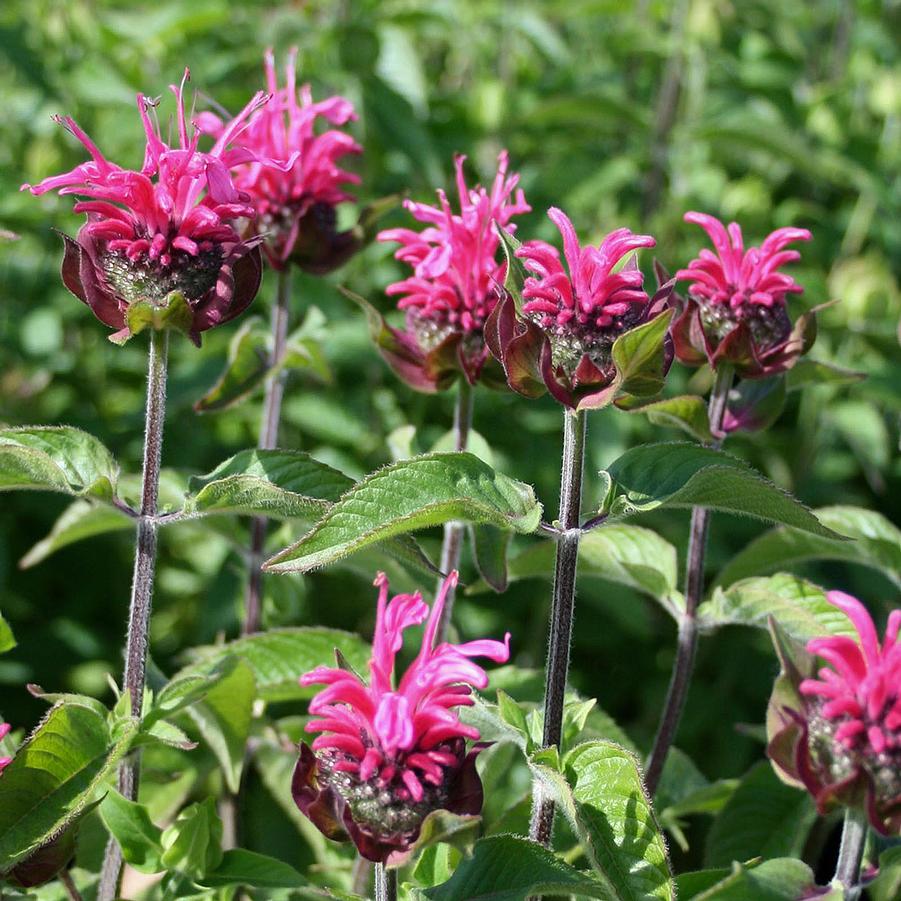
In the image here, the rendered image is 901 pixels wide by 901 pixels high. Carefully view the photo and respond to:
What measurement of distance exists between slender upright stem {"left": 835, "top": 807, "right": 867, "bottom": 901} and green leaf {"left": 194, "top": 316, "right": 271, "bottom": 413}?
37.2 inches

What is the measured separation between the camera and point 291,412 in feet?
8.57

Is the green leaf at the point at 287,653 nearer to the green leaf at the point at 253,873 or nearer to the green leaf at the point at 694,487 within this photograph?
the green leaf at the point at 253,873

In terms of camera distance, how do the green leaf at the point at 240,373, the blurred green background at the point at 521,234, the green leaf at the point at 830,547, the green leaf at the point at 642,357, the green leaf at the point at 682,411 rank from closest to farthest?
the green leaf at the point at 642,357, the green leaf at the point at 682,411, the green leaf at the point at 830,547, the green leaf at the point at 240,373, the blurred green background at the point at 521,234

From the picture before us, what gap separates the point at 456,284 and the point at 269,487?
1.46 feet

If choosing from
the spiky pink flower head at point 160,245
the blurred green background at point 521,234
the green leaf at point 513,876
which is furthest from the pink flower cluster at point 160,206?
the blurred green background at point 521,234

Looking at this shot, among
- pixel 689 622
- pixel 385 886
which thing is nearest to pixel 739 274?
pixel 689 622

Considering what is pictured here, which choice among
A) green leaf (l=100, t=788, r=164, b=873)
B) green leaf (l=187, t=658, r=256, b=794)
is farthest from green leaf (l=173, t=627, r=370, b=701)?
green leaf (l=100, t=788, r=164, b=873)

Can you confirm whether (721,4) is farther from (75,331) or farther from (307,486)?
(307,486)

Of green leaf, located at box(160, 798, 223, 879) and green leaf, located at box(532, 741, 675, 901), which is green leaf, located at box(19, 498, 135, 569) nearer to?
green leaf, located at box(160, 798, 223, 879)

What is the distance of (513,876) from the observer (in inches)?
45.3

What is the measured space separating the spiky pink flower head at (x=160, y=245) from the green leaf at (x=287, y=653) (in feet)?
1.46

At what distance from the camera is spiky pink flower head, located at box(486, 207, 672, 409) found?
1.22 meters

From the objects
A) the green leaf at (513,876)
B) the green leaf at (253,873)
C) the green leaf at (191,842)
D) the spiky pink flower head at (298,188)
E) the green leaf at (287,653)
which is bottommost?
the green leaf at (253,873)

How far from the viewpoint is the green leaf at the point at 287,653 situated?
155 cm
